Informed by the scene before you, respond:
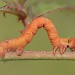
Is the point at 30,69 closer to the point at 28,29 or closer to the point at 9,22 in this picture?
the point at 9,22

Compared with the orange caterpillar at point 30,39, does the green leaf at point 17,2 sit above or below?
above

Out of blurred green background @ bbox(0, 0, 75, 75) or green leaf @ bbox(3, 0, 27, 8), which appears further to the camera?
blurred green background @ bbox(0, 0, 75, 75)

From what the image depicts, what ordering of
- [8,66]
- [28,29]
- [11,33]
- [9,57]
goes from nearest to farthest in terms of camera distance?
[9,57], [28,29], [8,66], [11,33]

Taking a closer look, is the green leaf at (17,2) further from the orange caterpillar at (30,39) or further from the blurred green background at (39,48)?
the blurred green background at (39,48)

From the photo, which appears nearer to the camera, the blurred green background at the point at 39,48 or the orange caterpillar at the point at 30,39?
the orange caterpillar at the point at 30,39

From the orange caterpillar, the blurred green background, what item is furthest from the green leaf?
the blurred green background

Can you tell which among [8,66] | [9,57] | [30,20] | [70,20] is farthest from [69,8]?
[70,20]

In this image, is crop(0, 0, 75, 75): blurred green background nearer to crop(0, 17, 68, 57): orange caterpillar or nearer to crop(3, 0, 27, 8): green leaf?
crop(0, 17, 68, 57): orange caterpillar

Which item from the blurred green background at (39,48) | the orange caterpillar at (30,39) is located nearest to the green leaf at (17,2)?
the orange caterpillar at (30,39)

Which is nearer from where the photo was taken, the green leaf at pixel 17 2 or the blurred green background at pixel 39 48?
the green leaf at pixel 17 2

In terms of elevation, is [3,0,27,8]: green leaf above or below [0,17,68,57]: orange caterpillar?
above

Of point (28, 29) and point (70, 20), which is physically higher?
point (70, 20)
